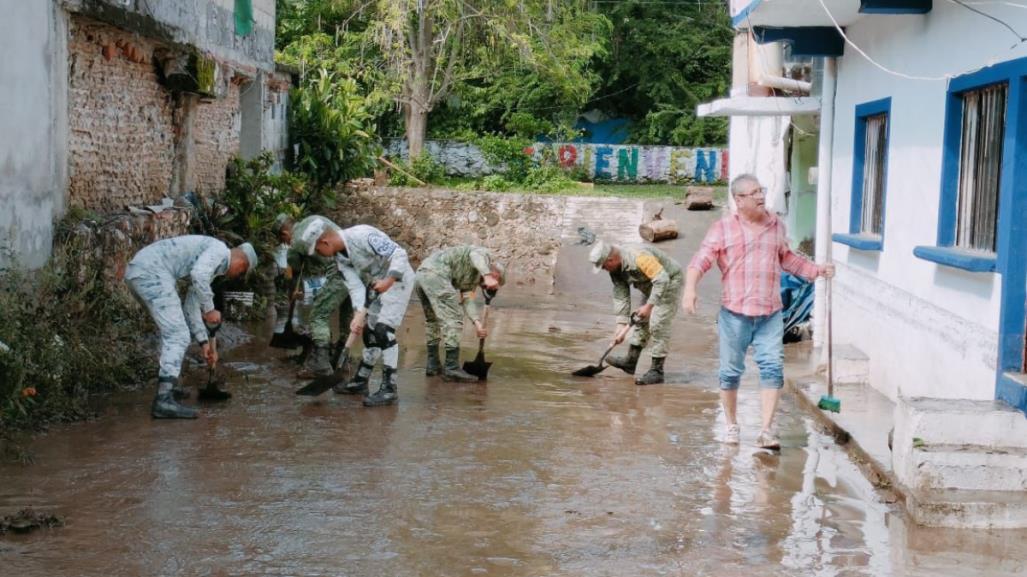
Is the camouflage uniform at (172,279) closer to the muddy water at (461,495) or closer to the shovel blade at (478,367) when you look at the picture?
the muddy water at (461,495)

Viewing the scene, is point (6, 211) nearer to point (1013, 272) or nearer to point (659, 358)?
point (659, 358)

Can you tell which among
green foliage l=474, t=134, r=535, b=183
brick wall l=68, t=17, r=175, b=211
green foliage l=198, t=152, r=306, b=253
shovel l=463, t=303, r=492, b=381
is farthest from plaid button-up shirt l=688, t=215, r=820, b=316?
green foliage l=474, t=134, r=535, b=183

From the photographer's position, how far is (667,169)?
3409cm

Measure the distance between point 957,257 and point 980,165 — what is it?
74cm

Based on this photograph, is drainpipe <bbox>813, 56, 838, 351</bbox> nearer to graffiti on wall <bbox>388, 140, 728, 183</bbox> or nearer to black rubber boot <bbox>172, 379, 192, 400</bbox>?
black rubber boot <bbox>172, 379, 192, 400</bbox>

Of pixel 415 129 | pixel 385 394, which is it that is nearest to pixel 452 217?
pixel 415 129

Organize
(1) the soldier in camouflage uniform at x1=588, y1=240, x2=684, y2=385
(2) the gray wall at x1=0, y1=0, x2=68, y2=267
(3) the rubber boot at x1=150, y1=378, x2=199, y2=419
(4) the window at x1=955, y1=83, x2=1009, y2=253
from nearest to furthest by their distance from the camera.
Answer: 1. (4) the window at x1=955, y1=83, x2=1009, y2=253
2. (3) the rubber boot at x1=150, y1=378, x2=199, y2=419
3. (2) the gray wall at x1=0, y1=0, x2=68, y2=267
4. (1) the soldier in camouflage uniform at x1=588, y1=240, x2=684, y2=385

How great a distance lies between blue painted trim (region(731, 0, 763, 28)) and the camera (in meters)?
9.90

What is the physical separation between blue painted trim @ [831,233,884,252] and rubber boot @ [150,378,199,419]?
5.74 meters

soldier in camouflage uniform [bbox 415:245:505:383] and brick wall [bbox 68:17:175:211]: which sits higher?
brick wall [bbox 68:17:175:211]

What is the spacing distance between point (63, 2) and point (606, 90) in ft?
89.8

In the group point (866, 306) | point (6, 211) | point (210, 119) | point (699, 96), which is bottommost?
point (866, 306)

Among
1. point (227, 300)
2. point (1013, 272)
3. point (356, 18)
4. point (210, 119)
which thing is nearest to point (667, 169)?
point (356, 18)

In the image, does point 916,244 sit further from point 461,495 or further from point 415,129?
point 415,129
